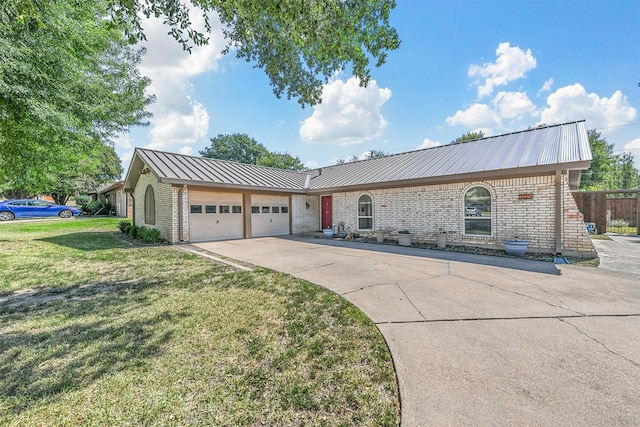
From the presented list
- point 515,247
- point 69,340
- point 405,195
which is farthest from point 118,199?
point 515,247

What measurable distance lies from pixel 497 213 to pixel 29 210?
3142 cm

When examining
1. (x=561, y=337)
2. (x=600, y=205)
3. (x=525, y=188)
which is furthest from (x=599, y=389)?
(x=600, y=205)

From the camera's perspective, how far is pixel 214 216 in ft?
39.8

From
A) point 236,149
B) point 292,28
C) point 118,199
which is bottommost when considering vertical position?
point 118,199

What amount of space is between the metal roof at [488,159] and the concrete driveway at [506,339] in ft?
10.1

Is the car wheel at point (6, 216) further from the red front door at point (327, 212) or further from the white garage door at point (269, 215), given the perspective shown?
the red front door at point (327, 212)

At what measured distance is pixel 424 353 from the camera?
279 centimetres

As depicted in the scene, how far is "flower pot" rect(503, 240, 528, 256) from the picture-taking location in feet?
26.4

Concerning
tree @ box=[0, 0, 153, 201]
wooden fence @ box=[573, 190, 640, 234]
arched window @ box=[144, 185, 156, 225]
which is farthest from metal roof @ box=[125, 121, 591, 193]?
wooden fence @ box=[573, 190, 640, 234]

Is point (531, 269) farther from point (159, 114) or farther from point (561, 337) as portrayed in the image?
point (159, 114)

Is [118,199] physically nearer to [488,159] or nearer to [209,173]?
[209,173]

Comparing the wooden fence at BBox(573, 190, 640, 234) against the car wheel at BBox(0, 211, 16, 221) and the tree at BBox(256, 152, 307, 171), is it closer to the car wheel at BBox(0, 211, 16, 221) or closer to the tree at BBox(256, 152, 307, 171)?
the tree at BBox(256, 152, 307, 171)

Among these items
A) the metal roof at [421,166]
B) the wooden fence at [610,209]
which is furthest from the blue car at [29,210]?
the wooden fence at [610,209]

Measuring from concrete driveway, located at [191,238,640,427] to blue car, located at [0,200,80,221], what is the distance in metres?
26.6
